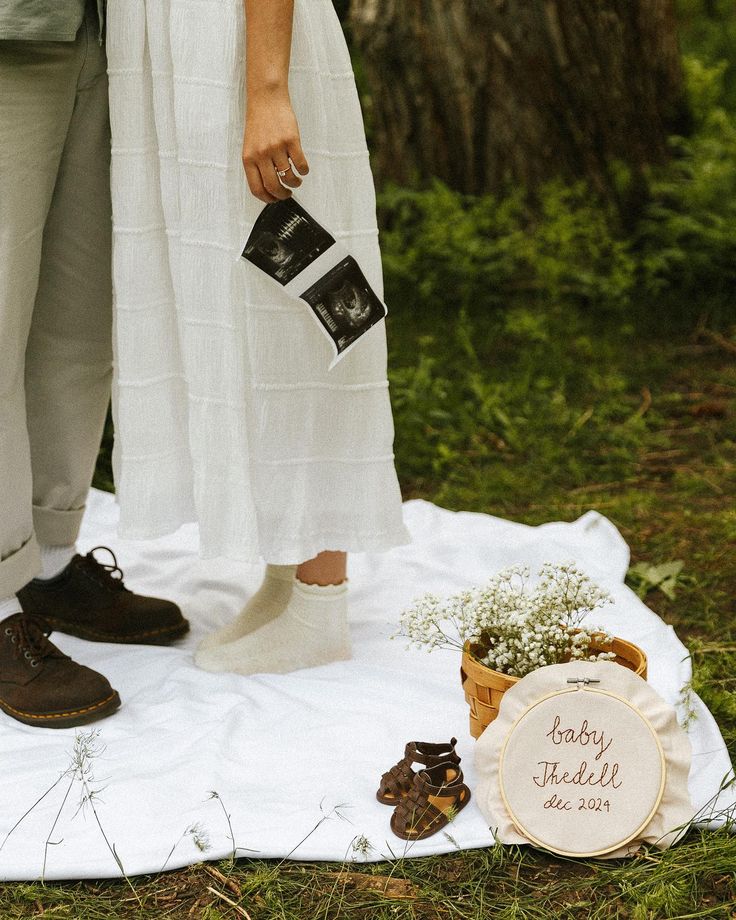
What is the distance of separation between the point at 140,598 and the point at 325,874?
97 centimetres

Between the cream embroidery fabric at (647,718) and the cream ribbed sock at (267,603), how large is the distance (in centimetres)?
74

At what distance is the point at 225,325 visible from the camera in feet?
6.33

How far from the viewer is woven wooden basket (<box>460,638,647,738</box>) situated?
170 centimetres

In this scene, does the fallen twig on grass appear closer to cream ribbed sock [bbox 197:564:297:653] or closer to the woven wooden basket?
the woven wooden basket

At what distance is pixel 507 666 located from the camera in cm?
175

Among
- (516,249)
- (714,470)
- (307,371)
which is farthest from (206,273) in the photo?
(516,249)

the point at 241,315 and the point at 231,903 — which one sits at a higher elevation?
the point at 241,315

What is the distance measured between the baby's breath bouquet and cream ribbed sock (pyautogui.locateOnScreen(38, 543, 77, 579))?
0.85m

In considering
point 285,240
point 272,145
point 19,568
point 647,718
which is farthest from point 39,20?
point 647,718

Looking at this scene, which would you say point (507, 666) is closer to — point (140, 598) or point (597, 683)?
point (597, 683)

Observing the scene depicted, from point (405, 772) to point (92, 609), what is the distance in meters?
0.92

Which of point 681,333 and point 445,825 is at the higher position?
point 681,333

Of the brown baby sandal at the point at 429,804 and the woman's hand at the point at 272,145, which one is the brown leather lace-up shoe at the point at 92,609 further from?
the woman's hand at the point at 272,145

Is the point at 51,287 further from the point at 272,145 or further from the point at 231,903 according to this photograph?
the point at 231,903
